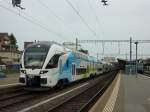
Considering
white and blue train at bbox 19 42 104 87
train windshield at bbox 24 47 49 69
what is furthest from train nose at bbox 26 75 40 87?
train windshield at bbox 24 47 49 69

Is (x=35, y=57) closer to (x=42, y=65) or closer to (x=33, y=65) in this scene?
(x=33, y=65)

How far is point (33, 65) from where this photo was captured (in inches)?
803

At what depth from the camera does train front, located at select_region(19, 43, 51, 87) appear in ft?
65.9

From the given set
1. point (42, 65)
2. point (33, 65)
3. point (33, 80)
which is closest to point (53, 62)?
point (42, 65)

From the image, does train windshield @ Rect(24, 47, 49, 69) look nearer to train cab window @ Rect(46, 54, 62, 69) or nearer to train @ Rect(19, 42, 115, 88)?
train @ Rect(19, 42, 115, 88)

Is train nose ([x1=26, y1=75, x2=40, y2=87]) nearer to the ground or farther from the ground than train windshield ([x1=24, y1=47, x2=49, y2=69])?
nearer to the ground

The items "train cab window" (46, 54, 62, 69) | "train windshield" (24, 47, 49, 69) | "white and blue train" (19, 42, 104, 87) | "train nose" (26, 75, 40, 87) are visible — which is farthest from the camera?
"train cab window" (46, 54, 62, 69)

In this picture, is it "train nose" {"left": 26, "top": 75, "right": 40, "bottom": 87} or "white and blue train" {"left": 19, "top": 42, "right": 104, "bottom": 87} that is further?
"white and blue train" {"left": 19, "top": 42, "right": 104, "bottom": 87}

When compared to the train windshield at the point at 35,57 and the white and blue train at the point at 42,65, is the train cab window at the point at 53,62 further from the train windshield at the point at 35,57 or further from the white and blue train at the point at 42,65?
the train windshield at the point at 35,57

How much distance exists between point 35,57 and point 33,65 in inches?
25.5

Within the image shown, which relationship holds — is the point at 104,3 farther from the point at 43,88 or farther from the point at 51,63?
the point at 43,88

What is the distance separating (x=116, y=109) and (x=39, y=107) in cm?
A: 342

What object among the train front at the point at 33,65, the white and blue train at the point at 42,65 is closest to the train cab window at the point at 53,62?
the white and blue train at the point at 42,65

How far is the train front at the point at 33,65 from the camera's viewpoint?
20078 mm
